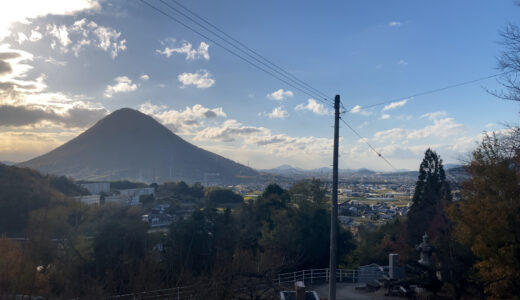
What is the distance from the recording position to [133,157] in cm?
13888

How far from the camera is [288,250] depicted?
20.5 m

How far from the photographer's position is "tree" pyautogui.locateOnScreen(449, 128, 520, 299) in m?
10.1

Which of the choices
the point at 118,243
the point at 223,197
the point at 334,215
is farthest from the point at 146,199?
the point at 334,215

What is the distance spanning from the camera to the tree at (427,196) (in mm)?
24219

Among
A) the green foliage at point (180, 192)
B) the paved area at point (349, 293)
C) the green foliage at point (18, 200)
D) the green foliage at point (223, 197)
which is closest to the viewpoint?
the paved area at point (349, 293)

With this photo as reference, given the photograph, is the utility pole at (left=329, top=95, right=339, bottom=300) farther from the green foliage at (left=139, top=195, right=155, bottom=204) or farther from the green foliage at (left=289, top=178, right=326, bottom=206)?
the green foliage at (left=139, top=195, right=155, bottom=204)

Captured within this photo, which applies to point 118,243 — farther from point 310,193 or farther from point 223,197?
point 223,197

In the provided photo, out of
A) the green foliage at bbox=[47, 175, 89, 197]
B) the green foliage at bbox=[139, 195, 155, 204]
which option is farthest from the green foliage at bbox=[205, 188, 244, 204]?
the green foliage at bbox=[47, 175, 89, 197]

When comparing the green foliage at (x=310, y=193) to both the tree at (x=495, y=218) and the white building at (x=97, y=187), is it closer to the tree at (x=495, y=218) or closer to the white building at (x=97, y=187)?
the tree at (x=495, y=218)

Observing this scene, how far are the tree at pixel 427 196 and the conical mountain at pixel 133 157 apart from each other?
9470 cm

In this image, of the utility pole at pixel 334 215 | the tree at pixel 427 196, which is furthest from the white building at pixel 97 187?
the utility pole at pixel 334 215

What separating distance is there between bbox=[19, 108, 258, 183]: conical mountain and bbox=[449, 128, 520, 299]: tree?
109m

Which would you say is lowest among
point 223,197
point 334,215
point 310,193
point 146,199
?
point 146,199

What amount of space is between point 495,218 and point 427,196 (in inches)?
693
